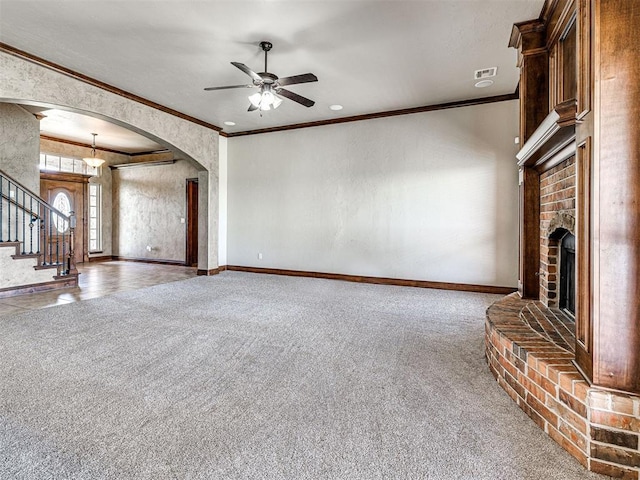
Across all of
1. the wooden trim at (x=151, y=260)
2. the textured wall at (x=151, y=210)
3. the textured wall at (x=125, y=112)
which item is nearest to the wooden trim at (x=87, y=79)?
the textured wall at (x=125, y=112)

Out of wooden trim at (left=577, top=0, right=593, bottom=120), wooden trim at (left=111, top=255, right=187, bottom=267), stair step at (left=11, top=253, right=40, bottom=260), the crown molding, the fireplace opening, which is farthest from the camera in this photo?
wooden trim at (left=111, top=255, right=187, bottom=267)

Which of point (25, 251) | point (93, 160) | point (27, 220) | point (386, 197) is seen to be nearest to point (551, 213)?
point (386, 197)

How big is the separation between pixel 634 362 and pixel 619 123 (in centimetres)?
105

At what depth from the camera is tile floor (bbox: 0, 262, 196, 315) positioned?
4582 millimetres

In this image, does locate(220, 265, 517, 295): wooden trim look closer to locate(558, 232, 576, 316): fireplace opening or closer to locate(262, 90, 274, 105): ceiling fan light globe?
locate(558, 232, 576, 316): fireplace opening

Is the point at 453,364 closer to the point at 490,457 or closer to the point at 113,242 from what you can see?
the point at 490,457

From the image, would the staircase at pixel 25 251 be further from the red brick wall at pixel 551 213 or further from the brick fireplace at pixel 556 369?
the red brick wall at pixel 551 213

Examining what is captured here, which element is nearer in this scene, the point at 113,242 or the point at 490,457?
the point at 490,457

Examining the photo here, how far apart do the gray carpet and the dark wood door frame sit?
188 inches

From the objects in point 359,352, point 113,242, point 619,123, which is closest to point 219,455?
point 359,352

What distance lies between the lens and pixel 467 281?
550 cm

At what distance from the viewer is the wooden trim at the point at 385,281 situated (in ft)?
17.6

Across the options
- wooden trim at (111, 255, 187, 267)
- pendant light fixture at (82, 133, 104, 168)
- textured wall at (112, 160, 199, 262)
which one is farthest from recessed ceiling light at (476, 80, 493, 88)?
pendant light fixture at (82, 133, 104, 168)

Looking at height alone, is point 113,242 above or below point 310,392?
above
